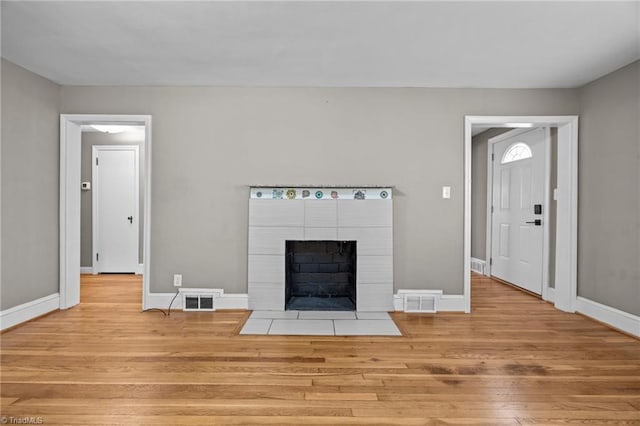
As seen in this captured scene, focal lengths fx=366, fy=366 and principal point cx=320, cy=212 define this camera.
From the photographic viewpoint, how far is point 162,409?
6.48 feet

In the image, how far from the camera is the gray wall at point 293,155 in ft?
12.7

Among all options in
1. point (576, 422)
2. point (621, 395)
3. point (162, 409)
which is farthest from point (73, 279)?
point (621, 395)

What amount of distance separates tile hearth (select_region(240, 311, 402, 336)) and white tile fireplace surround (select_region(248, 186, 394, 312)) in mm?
217

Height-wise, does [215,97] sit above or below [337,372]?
above

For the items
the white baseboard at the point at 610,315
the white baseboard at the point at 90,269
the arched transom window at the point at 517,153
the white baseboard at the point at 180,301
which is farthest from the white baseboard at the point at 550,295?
the white baseboard at the point at 90,269

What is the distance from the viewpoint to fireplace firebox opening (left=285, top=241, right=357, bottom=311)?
157 inches

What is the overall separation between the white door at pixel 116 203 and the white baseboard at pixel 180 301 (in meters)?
2.37

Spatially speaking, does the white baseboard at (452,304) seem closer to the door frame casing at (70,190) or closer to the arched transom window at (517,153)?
the arched transom window at (517,153)

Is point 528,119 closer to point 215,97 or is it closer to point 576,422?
point 576,422

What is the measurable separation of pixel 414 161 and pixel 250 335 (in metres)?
2.38

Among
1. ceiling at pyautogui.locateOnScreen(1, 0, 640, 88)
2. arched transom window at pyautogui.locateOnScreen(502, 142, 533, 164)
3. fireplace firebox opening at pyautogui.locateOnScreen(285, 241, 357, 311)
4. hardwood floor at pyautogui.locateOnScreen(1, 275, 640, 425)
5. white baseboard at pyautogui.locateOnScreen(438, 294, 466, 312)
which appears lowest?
hardwood floor at pyautogui.locateOnScreen(1, 275, 640, 425)

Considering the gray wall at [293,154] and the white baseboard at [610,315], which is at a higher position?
the gray wall at [293,154]

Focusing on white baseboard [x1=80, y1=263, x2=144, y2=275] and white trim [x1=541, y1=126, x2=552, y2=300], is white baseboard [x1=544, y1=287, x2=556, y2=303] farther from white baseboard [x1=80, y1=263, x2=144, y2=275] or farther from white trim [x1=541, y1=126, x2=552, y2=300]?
white baseboard [x1=80, y1=263, x2=144, y2=275]

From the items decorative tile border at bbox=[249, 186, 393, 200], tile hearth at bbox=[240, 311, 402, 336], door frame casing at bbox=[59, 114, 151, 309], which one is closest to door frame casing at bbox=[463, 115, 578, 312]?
decorative tile border at bbox=[249, 186, 393, 200]
